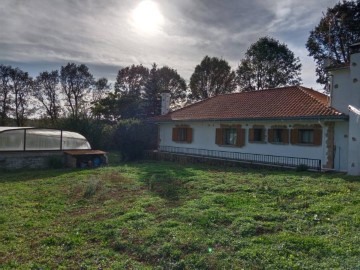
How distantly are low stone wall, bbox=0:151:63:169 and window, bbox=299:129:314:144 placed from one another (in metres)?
14.2

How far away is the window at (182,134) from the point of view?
77.1 feet

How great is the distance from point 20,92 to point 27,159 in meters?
26.2

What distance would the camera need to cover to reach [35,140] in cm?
1780

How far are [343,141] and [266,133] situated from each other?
4.43 m

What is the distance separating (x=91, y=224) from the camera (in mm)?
7332

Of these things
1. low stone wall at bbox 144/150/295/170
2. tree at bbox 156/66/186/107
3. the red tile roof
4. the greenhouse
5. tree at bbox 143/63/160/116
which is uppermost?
tree at bbox 156/66/186/107

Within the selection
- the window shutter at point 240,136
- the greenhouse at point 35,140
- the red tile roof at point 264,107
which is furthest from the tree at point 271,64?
the greenhouse at point 35,140

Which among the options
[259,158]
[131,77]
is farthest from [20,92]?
[259,158]

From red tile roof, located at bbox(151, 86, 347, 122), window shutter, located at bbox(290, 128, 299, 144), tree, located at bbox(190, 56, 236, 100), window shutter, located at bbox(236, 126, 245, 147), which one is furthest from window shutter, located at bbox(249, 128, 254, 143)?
tree, located at bbox(190, 56, 236, 100)

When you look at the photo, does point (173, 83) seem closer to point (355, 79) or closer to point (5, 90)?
point (5, 90)

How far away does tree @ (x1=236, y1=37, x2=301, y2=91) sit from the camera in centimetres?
3906

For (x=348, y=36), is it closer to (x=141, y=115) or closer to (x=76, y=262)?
(x=141, y=115)

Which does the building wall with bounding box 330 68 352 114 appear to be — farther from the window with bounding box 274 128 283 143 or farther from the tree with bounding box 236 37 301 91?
the tree with bounding box 236 37 301 91

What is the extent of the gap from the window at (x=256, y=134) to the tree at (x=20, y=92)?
32381mm
